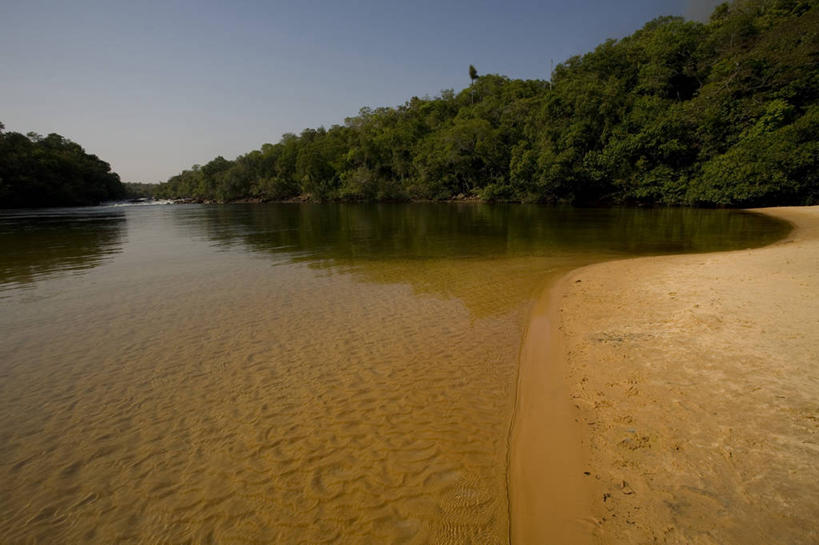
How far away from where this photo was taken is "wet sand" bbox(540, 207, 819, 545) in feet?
10.5

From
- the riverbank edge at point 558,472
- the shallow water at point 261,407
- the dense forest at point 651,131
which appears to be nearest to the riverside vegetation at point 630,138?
the dense forest at point 651,131

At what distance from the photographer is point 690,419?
4402 mm

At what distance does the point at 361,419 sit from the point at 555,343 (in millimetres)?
4290

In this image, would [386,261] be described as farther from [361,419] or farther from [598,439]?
[598,439]

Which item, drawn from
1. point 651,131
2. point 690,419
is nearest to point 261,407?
point 690,419

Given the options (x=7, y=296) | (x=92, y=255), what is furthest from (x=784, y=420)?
(x=92, y=255)

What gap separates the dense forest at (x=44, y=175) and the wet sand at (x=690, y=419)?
10435 centimetres

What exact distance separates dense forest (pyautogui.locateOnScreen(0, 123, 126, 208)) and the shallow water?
91362mm

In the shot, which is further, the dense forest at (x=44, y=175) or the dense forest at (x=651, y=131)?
the dense forest at (x=44, y=175)

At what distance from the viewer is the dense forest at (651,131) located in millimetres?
37375

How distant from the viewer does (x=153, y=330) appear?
8.90 meters

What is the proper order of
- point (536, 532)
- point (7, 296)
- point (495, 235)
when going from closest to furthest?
point (536, 532) < point (7, 296) < point (495, 235)

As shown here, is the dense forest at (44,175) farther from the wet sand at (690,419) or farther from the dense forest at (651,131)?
the wet sand at (690,419)

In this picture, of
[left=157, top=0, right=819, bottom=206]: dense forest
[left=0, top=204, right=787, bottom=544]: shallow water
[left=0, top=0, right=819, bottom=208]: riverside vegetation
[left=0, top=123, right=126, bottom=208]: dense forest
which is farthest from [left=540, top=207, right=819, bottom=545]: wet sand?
[left=0, top=123, right=126, bottom=208]: dense forest
